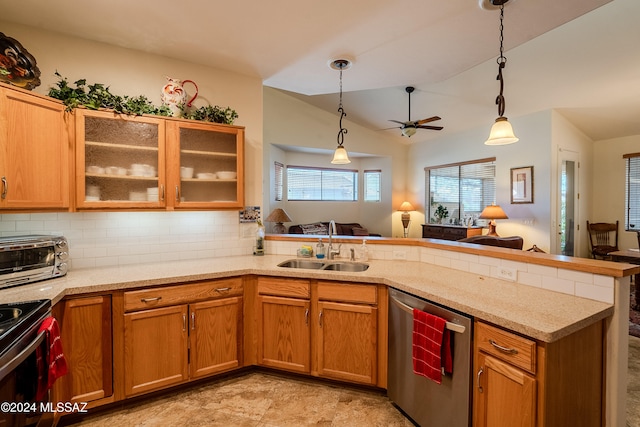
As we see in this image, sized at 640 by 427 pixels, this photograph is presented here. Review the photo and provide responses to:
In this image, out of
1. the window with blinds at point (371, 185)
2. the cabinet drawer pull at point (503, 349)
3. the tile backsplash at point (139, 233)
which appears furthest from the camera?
the window with blinds at point (371, 185)

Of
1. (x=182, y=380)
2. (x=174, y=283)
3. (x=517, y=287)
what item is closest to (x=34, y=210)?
(x=174, y=283)

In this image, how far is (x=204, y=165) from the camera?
258 centimetres

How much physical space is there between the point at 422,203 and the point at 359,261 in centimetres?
541

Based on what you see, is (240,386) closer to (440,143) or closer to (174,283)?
(174,283)

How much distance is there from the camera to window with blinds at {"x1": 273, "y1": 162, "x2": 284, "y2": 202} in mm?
6141

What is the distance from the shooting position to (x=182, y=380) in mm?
2123

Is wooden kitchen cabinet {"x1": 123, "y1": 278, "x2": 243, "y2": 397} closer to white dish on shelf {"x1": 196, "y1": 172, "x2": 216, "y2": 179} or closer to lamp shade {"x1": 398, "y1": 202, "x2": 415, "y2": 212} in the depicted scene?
white dish on shelf {"x1": 196, "y1": 172, "x2": 216, "y2": 179}

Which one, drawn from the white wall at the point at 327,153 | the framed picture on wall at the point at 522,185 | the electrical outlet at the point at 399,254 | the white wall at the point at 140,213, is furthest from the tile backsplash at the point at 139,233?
the framed picture on wall at the point at 522,185

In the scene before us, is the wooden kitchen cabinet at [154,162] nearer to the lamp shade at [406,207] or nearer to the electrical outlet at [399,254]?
the electrical outlet at [399,254]

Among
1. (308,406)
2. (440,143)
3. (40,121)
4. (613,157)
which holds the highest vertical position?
(440,143)

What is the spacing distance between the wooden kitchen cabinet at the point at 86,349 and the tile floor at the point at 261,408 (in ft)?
0.76

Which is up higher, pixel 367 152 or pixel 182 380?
pixel 367 152

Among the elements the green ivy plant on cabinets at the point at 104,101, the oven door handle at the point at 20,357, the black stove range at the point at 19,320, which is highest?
the green ivy plant on cabinets at the point at 104,101

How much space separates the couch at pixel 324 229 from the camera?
607 centimetres
